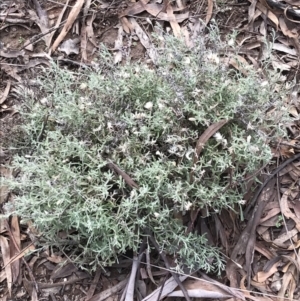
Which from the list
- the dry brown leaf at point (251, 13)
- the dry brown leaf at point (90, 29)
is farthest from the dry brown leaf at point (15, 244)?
the dry brown leaf at point (251, 13)

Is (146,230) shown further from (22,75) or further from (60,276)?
(22,75)

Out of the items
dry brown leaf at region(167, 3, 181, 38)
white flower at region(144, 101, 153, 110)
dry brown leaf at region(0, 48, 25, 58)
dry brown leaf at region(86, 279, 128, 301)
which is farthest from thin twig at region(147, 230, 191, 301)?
dry brown leaf at region(0, 48, 25, 58)

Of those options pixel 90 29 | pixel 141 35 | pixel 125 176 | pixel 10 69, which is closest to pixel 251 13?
pixel 141 35

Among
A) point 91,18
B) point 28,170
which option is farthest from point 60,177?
point 91,18

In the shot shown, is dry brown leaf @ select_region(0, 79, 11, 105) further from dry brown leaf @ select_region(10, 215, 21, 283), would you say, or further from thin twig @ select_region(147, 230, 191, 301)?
thin twig @ select_region(147, 230, 191, 301)

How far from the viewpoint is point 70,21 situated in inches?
96.0

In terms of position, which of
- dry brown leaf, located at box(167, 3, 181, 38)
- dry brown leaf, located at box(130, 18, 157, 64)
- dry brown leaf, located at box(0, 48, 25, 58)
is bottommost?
dry brown leaf, located at box(0, 48, 25, 58)

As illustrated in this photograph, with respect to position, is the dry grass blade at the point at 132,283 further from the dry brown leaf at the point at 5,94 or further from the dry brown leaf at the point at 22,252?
the dry brown leaf at the point at 5,94

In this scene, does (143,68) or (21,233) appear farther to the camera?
(21,233)

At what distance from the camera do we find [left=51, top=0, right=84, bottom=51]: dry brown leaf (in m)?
2.43

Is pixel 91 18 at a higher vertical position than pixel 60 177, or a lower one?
higher

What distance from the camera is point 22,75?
2.42 m

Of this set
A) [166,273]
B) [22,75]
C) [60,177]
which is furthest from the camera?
[22,75]

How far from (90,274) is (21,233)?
1.06 feet
